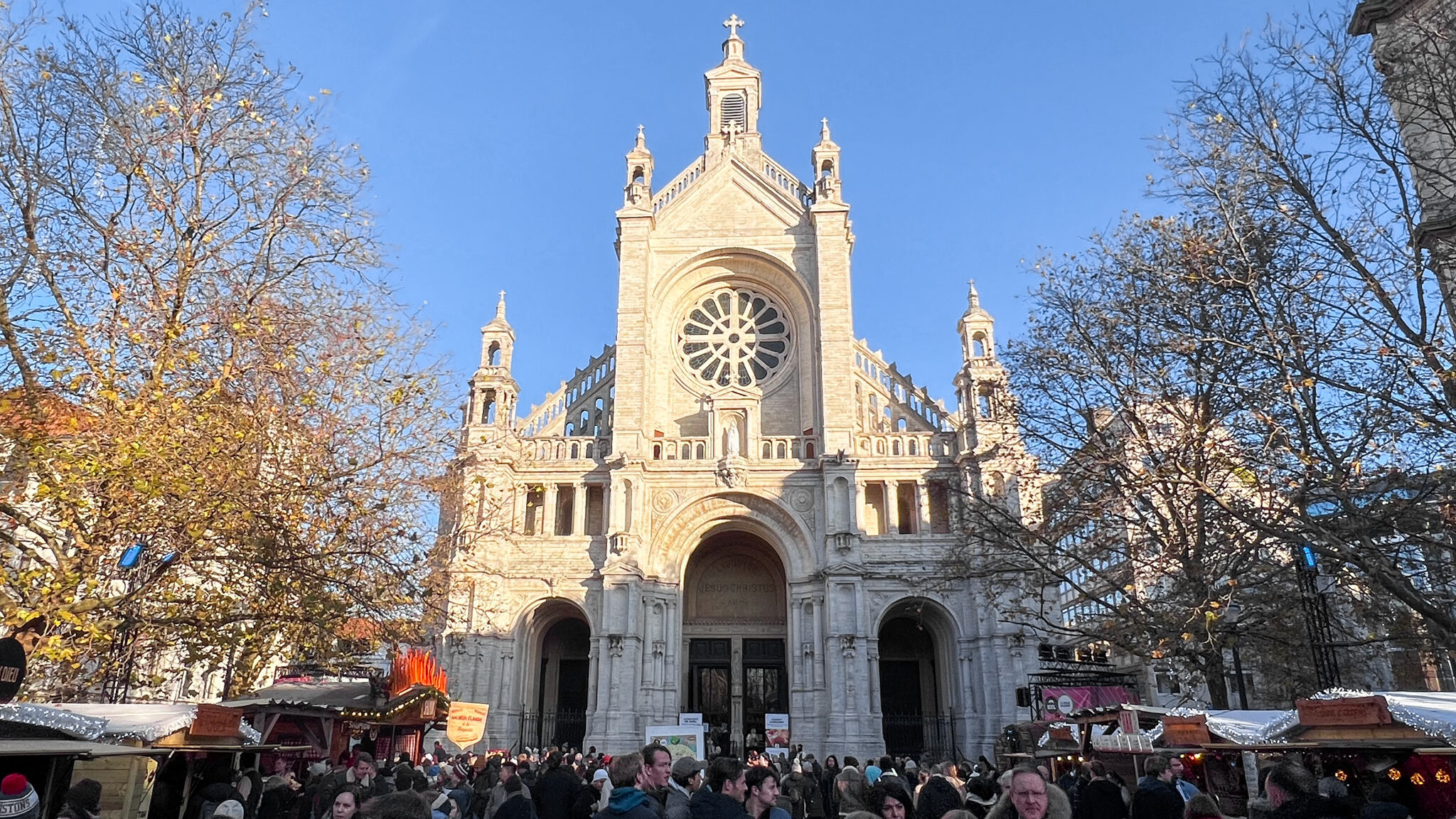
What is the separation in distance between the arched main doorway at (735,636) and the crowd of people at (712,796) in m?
17.5

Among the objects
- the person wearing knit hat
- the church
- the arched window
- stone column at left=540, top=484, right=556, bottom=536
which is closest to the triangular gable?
the church

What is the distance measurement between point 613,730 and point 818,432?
12.4 meters

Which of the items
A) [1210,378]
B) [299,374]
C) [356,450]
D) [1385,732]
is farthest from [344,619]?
[1210,378]

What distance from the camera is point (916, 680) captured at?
3303 cm

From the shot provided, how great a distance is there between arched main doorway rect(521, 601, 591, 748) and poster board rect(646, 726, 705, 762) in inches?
522

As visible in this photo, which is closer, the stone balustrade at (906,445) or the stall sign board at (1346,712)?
the stall sign board at (1346,712)

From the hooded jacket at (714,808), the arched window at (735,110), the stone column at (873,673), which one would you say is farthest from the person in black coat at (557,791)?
the arched window at (735,110)

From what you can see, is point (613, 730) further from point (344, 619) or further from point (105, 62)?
point (105, 62)

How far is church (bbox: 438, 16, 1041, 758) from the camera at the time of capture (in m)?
29.1

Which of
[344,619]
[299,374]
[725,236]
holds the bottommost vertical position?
[344,619]

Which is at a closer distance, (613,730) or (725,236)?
(613,730)

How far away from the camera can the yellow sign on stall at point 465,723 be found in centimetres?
1944

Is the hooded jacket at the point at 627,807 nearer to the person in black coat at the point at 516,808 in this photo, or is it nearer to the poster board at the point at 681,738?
the person in black coat at the point at 516,808

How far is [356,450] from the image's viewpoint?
1365cm
